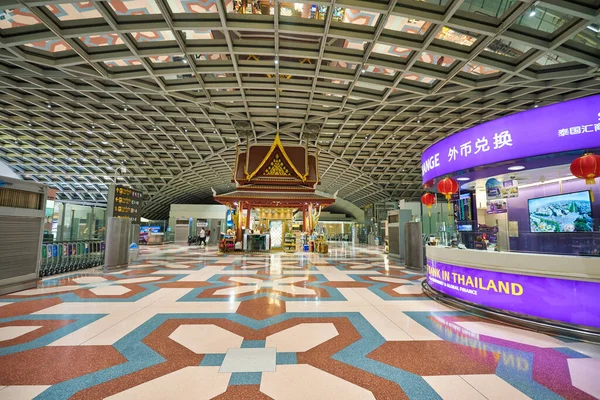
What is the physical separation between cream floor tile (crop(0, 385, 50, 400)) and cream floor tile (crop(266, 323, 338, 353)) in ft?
5.97

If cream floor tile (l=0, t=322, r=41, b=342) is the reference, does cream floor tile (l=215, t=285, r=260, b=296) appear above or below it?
below

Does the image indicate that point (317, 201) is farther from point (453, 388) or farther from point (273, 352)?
point (453, 388)

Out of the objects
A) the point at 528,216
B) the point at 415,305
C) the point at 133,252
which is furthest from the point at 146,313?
the point at 133,252

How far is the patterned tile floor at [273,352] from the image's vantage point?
195 cm

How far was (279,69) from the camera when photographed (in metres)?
9.62

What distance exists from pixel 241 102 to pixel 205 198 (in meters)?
31.8

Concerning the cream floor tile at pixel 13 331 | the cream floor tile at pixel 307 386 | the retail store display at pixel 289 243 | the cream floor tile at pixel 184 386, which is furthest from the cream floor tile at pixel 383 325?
the retail store display at pixel 289 243

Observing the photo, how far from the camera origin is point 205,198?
4212 centimetres

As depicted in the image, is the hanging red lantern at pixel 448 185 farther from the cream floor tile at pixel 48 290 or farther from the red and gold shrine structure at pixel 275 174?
the red and gold shrine structure at pixel 275 174

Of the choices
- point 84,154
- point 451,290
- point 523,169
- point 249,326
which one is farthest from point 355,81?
point 84,154

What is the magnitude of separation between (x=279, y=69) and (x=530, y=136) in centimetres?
830

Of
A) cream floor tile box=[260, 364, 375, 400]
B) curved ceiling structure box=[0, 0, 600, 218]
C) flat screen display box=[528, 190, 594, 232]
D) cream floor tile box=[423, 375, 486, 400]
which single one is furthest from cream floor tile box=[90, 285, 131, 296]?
flat screen display box=[528, 190, 594, 232]

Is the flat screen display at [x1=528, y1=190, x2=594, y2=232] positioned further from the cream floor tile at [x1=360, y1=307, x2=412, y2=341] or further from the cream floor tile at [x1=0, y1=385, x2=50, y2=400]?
the cream floor tile at [x1=0, y1=385, x2=50, y2=400]

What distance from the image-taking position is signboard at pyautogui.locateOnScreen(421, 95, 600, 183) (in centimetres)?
330
